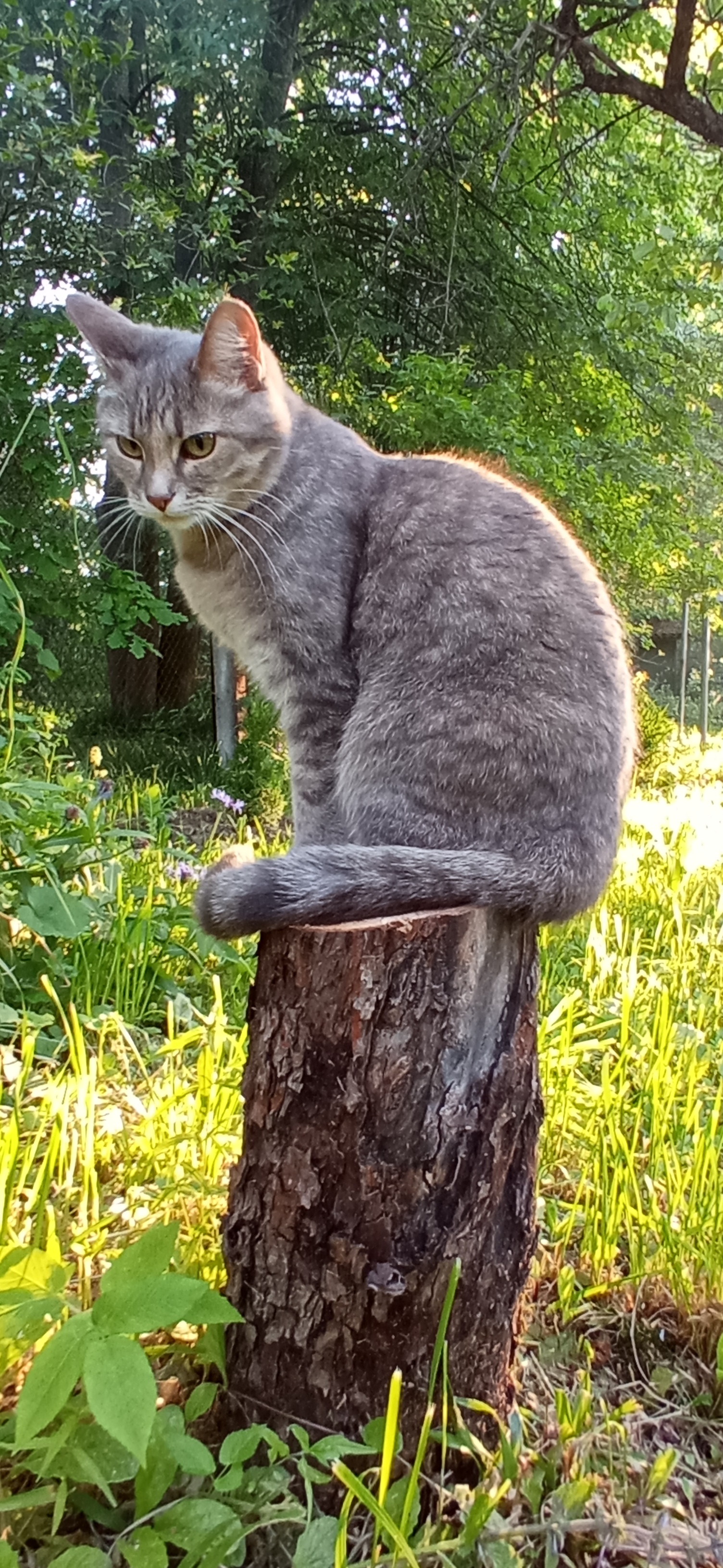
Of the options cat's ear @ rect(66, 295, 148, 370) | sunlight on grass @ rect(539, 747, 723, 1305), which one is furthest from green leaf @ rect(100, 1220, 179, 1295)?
cat's ear @ rect(66, 295, 148, 370)

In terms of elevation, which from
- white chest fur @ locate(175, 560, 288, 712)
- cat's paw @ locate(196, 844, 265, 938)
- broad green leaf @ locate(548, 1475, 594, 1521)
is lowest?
broad green leaf @ locate(548, 1475, 594, 1521)

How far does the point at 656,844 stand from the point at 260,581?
5.72 ft

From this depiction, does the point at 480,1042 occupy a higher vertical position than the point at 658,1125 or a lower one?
higher

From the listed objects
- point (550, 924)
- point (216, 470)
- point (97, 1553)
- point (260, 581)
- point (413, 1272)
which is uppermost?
point (216, 470)

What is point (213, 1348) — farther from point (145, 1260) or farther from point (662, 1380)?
point (662, 1380)

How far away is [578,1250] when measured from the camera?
Answer: 1.69 metres

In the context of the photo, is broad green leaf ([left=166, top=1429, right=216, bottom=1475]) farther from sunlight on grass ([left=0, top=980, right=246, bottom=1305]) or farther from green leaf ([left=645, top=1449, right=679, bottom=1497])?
green leaf ([left=645, top=1449, right=679, bottom=1497])

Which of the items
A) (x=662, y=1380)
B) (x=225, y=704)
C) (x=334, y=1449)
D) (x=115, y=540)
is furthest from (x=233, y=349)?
(x=225, y=704)

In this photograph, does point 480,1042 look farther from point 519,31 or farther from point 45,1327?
point 519,31

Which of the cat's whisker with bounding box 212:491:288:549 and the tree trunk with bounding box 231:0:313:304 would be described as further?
the tree trunk with bounding box 231:0:313:304

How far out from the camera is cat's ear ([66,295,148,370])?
7.10 ft

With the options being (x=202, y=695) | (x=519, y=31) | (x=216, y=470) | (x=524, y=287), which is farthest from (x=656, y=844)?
(x=202, y=695)

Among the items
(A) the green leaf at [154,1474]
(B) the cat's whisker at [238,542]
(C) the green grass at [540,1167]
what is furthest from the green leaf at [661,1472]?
(B) the cat's whisker at [238,542]

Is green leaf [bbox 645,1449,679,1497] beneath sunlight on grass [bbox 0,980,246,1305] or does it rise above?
beneath
